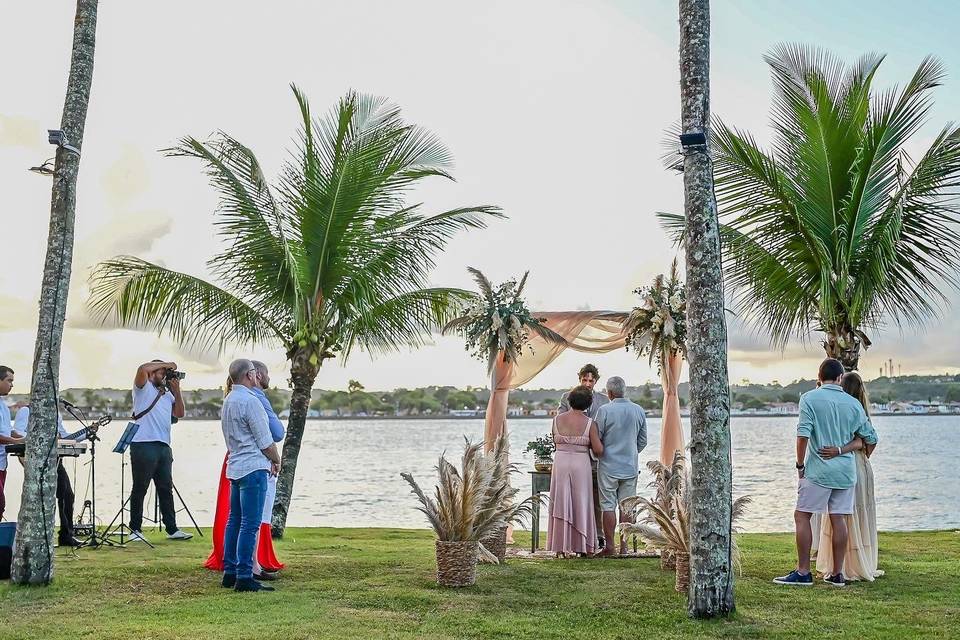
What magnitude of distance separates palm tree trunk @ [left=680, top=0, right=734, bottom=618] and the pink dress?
12.6 feet

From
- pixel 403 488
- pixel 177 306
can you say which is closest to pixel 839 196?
pixel 177 306

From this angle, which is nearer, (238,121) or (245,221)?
(245,221)

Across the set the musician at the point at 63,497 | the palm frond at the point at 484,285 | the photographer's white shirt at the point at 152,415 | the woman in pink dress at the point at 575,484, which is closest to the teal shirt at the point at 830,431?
the woman in pink dress at the point at 575,484

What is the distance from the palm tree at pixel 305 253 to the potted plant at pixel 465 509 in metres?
4.31

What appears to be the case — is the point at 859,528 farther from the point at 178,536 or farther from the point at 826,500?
the point at 178,536

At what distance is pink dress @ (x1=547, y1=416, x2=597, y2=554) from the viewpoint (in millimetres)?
10477

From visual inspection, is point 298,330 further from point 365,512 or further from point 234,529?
point 365,512

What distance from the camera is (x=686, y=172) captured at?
6797 millimetres

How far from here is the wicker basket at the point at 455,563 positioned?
8031mm

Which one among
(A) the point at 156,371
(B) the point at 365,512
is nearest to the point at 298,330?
(A) the point at 156,371

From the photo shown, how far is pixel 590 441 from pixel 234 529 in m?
4.16

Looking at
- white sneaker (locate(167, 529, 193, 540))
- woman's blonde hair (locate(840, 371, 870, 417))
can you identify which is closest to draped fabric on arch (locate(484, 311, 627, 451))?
white sneaker (locate(167, 529, 193, 540))

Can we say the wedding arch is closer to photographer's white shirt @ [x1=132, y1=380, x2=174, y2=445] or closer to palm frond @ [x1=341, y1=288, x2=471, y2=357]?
palm frond @ [x1=341, y1=288, x2=471, y2=357]

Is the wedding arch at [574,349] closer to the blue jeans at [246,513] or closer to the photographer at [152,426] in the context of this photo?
the photographer at [152,426]
